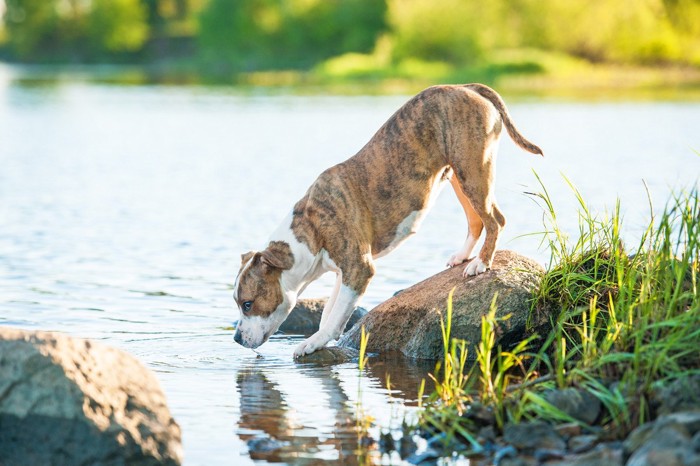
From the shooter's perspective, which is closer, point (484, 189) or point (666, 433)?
point (666, 433)

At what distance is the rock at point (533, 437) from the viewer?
616cm

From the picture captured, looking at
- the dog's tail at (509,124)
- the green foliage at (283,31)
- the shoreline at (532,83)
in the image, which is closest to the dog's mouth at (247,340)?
the dog's tail at (509,124)

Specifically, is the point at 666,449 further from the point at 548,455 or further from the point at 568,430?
the point at 568,430

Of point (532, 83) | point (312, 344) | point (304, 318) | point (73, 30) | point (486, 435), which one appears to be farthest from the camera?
point (73, 30)

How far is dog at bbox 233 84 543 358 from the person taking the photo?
8.66 m

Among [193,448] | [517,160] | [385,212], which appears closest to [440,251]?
[385,212]


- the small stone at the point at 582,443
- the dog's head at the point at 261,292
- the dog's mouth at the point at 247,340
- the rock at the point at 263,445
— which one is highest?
the dog's head at the point at 261,292

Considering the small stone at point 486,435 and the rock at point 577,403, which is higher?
the rock at point 577,403

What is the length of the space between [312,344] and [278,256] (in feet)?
2.53

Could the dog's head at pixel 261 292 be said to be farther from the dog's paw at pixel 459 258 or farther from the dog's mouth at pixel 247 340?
the dog's paw at pixel 459 258

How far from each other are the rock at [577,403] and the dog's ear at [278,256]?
270cm

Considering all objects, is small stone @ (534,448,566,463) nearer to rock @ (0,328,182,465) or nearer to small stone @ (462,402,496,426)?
small stone @ (462,402,496,426)

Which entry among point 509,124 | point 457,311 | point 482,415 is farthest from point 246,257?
point 482,415

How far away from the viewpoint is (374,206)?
8984 mm
